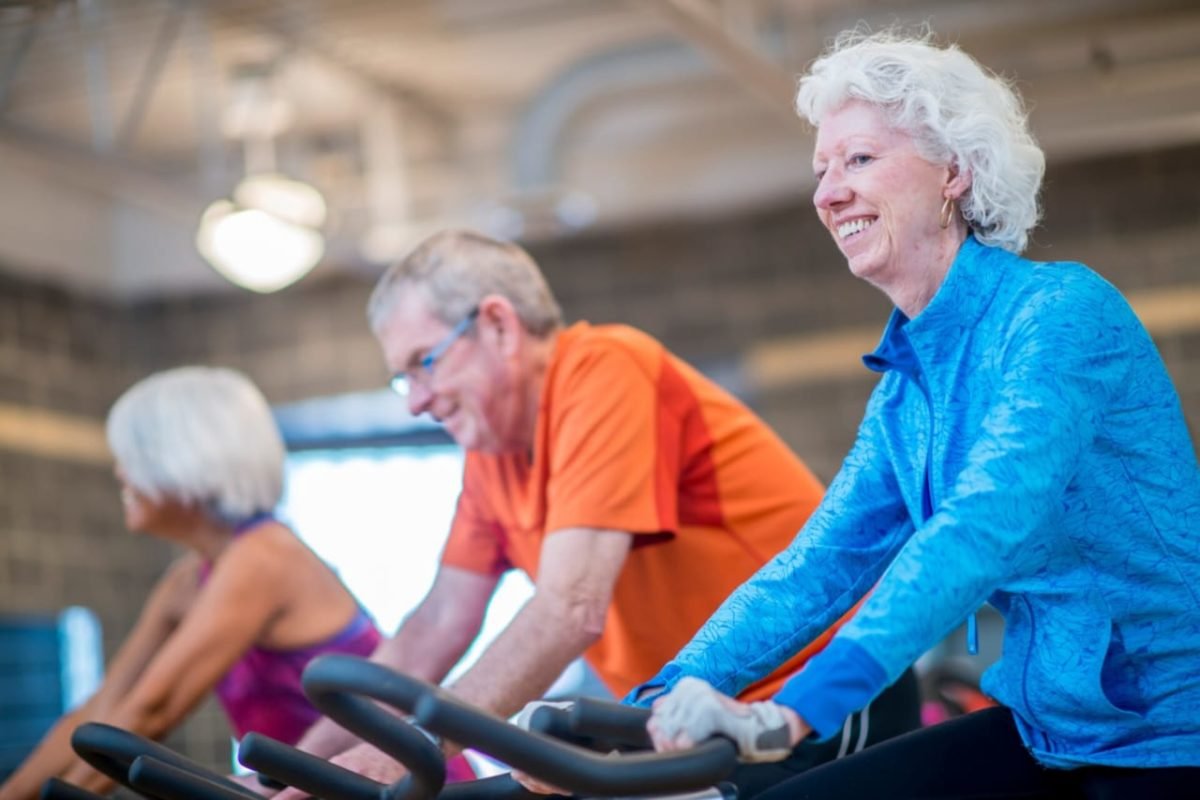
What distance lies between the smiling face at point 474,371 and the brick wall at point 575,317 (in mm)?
4950

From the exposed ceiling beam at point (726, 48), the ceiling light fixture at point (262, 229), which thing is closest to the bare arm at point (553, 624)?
the exposed ceiling beam at point (726, 48)

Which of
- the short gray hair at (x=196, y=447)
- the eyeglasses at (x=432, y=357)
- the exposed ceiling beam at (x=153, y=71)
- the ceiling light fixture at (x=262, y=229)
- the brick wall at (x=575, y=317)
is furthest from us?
the brick wall at (x=575, y=317)

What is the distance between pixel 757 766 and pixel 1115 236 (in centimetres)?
558

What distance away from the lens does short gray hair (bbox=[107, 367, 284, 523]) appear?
293 centimetres

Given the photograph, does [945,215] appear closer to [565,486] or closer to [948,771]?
[948,771]

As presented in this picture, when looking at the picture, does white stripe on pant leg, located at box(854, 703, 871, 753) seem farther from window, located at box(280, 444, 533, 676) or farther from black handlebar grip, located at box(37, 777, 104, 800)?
window, located at box(280, 444, 533, 676)

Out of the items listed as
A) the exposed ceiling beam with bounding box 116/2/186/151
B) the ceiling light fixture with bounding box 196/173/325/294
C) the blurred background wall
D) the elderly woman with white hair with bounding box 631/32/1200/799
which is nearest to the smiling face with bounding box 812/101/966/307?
the elderly woman with white hair with bounding box 631/32/1200/799

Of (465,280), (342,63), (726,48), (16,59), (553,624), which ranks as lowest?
(553,624)

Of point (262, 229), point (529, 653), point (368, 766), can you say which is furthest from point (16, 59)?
point (368, 766)

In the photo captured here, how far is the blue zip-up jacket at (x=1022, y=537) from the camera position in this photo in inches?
52.9

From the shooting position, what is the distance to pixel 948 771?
171 centimetres

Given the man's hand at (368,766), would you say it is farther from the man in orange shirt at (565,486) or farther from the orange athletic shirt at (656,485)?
the orange athletic shirt at (656,485)

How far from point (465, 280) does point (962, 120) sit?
3.36 ft

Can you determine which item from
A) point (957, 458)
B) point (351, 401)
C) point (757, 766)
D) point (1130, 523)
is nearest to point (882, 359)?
point (957, 458)
